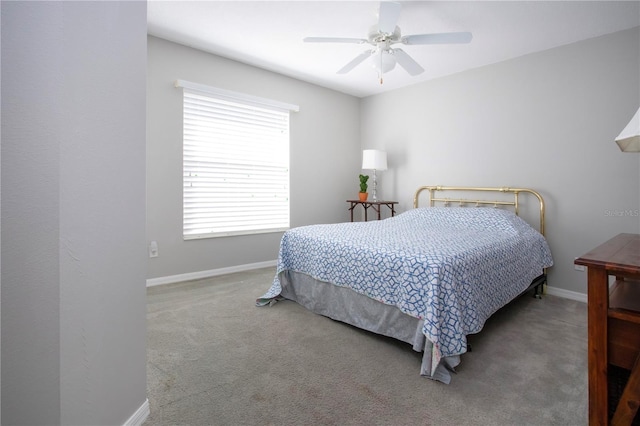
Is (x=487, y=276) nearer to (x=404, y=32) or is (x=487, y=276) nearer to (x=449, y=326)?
(x=449, y=326)

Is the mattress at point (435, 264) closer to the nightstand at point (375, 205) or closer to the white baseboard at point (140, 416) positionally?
the nightstand at point (375, 205)

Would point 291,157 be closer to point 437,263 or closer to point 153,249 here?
point 153,249

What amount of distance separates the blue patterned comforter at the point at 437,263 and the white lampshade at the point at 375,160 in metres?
1.24

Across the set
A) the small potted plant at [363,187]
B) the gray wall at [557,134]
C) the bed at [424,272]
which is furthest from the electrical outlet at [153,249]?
the gray wall at [557,134]

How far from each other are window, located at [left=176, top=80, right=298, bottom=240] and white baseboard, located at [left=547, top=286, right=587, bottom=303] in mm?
3145

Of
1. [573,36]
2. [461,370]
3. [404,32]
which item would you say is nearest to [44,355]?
[461,370]

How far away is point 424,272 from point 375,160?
2.76 m

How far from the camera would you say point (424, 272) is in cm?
185

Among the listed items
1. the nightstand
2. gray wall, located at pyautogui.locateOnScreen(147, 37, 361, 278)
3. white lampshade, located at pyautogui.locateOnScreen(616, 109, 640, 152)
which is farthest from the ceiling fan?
the nightstand

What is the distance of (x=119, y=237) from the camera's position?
124cm

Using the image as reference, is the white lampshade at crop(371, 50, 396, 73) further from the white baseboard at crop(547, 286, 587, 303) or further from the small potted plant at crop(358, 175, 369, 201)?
the white baseboard at crop(547, 286, 587, 303)

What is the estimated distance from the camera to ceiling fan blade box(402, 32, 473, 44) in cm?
233

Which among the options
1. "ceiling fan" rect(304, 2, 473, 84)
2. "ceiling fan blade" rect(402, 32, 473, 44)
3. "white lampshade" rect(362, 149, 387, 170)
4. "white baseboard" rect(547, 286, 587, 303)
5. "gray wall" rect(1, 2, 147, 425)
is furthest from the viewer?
"white lampshade" rect(362, 149, 387, 170)

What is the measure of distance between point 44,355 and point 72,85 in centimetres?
86
